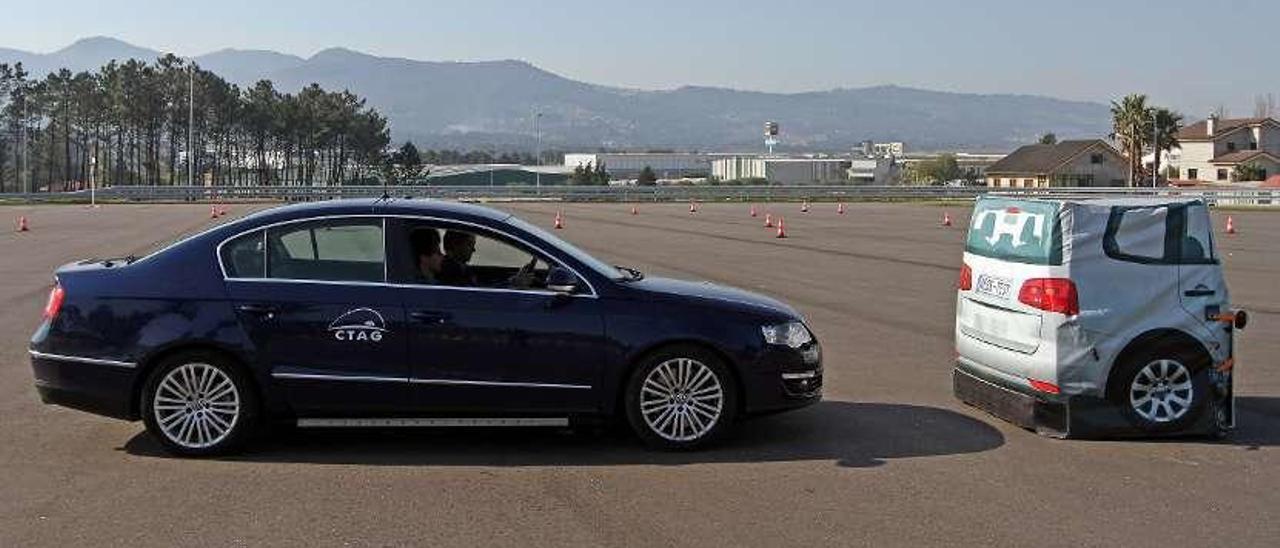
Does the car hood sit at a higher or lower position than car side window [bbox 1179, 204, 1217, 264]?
lower

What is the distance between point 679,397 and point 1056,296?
242 centimetres

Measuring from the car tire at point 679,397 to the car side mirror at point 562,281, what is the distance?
598 millimetres

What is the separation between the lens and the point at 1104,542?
538 cm

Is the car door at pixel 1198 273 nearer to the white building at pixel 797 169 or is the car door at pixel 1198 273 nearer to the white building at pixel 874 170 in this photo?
the white building at pixel 797 169

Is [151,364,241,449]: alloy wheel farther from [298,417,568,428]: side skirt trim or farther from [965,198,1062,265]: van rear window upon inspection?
[965,198,1062,265]: van rear window

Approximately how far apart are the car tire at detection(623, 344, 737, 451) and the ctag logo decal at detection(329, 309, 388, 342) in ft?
4.79

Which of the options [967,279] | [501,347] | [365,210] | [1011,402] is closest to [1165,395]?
[1011,402]

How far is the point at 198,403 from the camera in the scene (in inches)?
268

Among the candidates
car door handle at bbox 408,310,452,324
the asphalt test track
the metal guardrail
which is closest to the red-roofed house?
the metal guardrail

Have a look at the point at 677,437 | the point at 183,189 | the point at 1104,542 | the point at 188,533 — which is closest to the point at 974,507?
the point at 1104,542

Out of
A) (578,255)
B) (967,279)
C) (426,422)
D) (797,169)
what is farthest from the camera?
(797,169)

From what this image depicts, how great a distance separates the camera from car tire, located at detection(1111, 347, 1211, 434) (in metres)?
7.44

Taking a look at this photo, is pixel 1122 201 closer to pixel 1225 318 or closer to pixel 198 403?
pixel 1225 318

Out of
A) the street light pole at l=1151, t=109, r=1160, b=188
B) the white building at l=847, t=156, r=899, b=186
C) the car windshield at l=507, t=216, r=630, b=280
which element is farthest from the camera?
the white building at l=847, t=156, r=899, b=186
